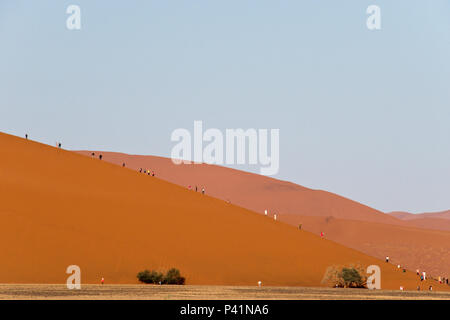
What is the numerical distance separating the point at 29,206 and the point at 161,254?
10549 millimetres

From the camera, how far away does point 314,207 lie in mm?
172250

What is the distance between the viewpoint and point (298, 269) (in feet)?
230

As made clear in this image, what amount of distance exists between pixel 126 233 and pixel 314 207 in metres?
107

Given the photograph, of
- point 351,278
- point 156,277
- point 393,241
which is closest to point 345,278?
point 351,278

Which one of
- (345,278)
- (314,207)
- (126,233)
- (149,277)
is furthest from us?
(314,207)

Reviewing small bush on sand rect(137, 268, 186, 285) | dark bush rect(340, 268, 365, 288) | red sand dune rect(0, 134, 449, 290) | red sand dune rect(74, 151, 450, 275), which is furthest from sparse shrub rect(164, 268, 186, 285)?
→ red sand dune rect(74, 151, 450, 275)

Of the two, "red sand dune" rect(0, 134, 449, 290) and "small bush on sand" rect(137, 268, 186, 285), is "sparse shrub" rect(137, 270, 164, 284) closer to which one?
"small bush on sand" rect(137, 268, 186, 285)

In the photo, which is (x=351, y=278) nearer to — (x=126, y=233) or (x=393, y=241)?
(x=126, y=233)

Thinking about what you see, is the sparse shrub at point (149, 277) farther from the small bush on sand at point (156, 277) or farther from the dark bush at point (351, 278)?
the dark bush at point (351, 278)

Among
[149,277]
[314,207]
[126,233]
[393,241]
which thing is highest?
[314,207]

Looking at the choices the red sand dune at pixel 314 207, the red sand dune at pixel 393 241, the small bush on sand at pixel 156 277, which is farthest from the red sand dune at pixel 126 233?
the red sand dune at pixel 314 207
